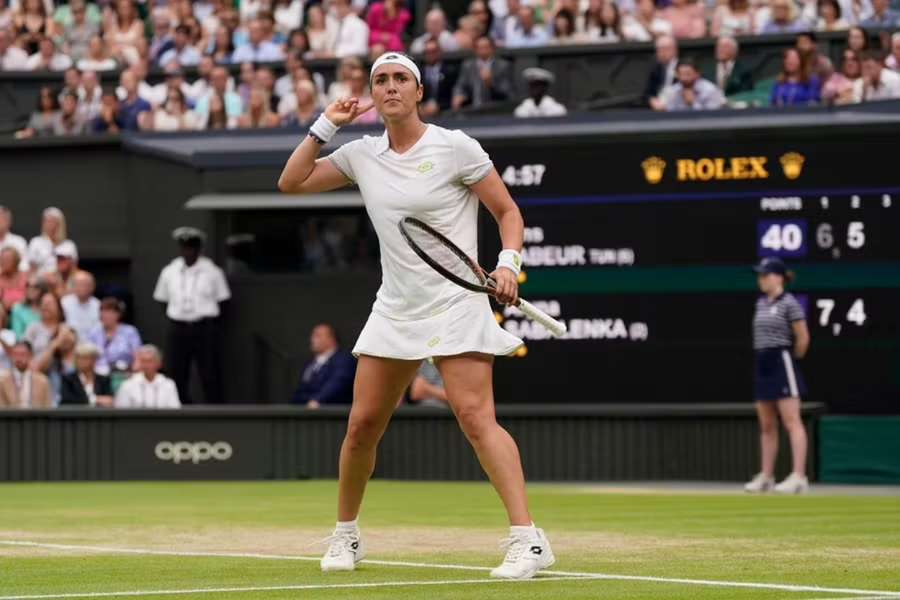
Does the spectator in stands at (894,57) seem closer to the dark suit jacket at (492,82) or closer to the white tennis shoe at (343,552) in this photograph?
the dark suit jacket at (492,82)

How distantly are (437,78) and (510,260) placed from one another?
13.0 meters

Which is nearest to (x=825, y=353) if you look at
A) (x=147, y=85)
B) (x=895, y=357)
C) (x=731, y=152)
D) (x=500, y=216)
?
(x=895, y=357)

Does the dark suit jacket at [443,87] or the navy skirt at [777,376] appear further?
the dark suit jacket at [443,87]

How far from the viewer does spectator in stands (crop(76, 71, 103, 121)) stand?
73.0 ft

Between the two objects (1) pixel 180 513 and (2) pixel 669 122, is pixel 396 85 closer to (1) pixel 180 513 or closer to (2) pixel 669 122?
(1) pixel 180 513

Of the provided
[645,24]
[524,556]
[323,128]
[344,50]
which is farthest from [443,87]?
[524,556]

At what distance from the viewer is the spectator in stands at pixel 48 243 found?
21.1 meters

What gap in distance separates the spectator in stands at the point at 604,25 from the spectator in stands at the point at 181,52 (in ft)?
15.9

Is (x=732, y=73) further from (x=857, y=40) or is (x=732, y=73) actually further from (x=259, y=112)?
(x=259, y=112)

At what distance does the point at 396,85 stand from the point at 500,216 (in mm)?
694

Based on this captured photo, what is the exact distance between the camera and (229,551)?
9625 millimetres

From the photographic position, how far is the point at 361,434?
27.5 ft

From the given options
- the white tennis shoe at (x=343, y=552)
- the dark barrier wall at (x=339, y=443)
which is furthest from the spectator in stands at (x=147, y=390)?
the white tennis shoe at (x=343, y=552)

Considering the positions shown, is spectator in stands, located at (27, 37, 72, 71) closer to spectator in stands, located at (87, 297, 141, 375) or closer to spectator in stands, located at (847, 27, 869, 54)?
spectator in stands, located at (87, 297, 141, 375)
